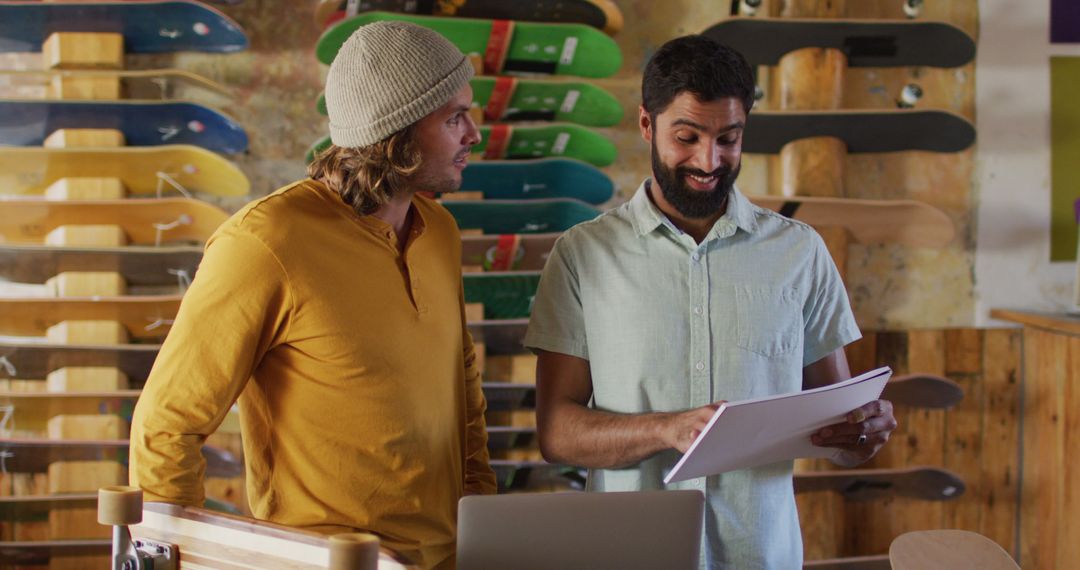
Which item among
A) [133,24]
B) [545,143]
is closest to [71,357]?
[133,24]

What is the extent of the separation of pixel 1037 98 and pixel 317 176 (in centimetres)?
281

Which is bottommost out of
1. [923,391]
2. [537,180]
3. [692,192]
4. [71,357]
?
[923,391]

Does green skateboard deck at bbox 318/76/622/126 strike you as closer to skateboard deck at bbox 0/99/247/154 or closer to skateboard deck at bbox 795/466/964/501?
skateboard deck at bbox 0/99/247/154

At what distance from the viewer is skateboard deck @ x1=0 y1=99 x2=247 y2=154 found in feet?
9.95

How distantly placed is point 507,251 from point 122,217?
118 centimetres

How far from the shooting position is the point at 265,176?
3.37m

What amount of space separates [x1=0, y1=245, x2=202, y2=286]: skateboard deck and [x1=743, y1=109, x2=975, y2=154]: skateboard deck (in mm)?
1802

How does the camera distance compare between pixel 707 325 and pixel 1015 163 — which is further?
pixel 1015 163

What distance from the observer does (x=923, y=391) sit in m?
3.27

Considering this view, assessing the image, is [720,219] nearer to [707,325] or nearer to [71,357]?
[707,325]

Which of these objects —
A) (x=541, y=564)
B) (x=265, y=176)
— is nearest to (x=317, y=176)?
(x=541, y=564)

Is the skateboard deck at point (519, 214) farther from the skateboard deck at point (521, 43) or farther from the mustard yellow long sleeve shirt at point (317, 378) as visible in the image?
the mustard yellow long sleeve shirt at point (317, 378)

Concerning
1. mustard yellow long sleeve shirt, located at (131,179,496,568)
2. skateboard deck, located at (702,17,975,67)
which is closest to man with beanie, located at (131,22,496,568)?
mustard yellow long sleeve shirt, located at (131,179,496,568)

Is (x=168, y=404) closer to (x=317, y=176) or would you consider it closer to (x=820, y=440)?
(x=317, y=176)
